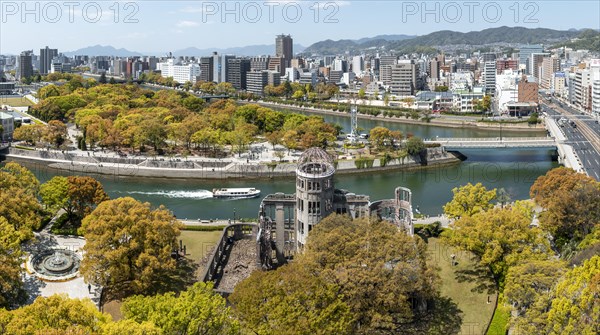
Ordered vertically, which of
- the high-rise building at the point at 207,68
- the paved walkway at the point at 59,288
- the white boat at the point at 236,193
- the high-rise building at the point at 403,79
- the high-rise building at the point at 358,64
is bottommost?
the paved walkway at the point at 59,288

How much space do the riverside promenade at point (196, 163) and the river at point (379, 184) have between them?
700 millimetres

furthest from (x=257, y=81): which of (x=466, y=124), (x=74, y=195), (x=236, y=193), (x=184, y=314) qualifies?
(x=184, y=314)

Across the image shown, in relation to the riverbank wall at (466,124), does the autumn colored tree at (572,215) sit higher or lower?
lower

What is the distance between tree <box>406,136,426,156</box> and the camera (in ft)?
138

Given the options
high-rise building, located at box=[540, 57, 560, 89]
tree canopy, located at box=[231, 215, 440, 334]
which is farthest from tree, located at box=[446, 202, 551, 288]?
high-rise building, located at box=[540, 57, 560, 89]

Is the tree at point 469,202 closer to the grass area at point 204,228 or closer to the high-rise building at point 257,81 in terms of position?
the grass area at point 204,228

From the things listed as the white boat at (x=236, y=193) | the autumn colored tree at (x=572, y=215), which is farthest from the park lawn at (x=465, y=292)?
the white boat at (x=236, y=193)

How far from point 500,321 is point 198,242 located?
12.4 m

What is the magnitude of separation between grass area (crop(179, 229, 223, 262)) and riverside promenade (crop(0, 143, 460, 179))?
14549 mm

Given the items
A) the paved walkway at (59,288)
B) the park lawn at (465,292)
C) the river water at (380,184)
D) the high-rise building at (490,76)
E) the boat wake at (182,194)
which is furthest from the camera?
the high-rise building at (490,76)

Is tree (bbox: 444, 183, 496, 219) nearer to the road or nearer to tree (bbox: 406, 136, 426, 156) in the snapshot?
the road

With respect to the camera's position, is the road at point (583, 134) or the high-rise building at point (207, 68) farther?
the high-rise building at point (207, 68)

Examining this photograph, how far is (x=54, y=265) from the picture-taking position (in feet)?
63.1

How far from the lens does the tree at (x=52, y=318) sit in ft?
36.7
